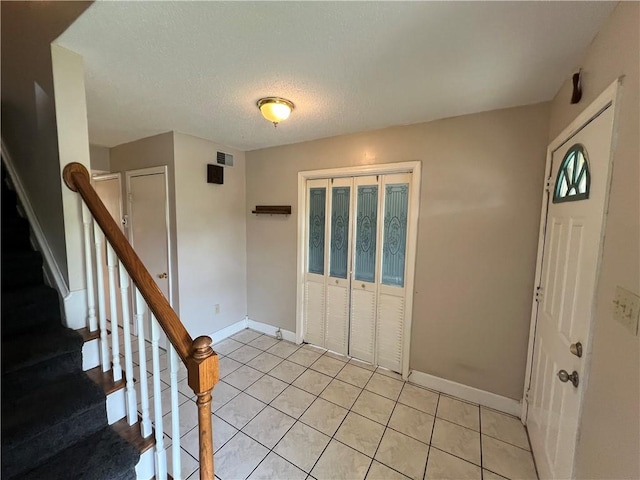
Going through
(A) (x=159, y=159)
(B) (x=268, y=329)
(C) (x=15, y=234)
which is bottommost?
(B) (x=268, y=329)

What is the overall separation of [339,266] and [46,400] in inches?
87.8

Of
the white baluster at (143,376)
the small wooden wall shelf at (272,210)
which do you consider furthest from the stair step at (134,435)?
the small wooden wall shelf at (272,210)

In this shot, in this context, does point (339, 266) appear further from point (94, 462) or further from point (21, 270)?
point (21, 270)

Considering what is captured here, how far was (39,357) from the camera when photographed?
120 cm

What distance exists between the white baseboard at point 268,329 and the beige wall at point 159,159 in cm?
102

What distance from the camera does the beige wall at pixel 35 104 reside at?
51.4 inches

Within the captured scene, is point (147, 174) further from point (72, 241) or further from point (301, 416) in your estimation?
point (301, 416)

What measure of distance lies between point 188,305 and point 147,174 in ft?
4.82

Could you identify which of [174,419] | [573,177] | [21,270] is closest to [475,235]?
[573,177]

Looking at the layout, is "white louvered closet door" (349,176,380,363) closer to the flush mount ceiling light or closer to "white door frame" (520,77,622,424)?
the flush mount ceiling light

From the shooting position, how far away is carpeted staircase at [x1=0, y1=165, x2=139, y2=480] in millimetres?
1008

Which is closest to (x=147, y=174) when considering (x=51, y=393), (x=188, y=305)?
(x=188, y=305)

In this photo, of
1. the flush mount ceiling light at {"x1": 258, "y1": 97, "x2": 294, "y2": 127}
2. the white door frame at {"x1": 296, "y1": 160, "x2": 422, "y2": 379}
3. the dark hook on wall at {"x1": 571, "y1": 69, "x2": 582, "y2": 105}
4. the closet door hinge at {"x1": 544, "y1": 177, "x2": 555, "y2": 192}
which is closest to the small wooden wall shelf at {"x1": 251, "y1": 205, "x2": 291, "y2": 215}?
the white door frame at {"x1": 296, "y1": 160, "x2": 422, "y2": 379}

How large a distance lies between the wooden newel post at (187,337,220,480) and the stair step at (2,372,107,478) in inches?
22.8
